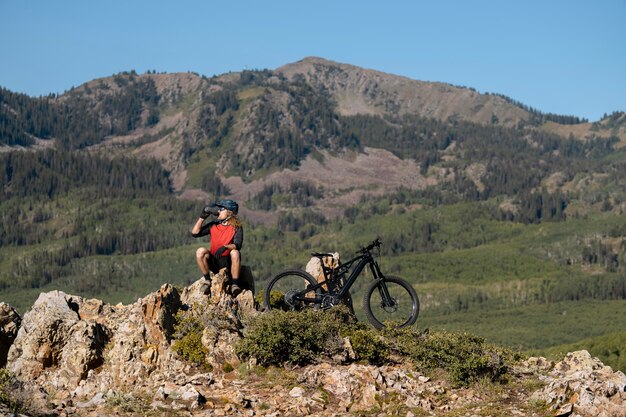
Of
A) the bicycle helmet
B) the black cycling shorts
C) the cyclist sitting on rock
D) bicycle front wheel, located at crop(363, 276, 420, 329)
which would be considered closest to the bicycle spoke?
the cyclist sitting on rock

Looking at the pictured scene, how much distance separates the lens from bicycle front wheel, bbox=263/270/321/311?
28180mm

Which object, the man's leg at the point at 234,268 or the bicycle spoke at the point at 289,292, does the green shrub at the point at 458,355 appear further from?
the man's leg at the point at 234,268

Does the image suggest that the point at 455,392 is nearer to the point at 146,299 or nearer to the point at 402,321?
the point at 402,321

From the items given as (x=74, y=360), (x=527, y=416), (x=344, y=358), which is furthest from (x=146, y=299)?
(x=527, y=416)

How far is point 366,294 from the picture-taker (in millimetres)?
27812

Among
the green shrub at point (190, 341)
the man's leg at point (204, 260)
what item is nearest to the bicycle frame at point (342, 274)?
the man's leg at point (204, 260)

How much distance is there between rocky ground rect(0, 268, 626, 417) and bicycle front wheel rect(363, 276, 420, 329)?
3107 mm

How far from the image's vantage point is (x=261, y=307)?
2812 centimetres

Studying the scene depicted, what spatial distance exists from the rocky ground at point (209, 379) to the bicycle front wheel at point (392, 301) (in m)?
3.11

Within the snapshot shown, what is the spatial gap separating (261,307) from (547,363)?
9875 mm

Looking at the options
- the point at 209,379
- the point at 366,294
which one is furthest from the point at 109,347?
the point at 366,294

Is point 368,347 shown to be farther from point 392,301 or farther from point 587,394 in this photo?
point 587,394

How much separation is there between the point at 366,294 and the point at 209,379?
6978 millimetres

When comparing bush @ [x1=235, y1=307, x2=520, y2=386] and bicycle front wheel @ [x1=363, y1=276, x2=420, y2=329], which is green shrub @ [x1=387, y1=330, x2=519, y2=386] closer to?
bush @ [x1=235, y1=307, x2=520, y2=386]
